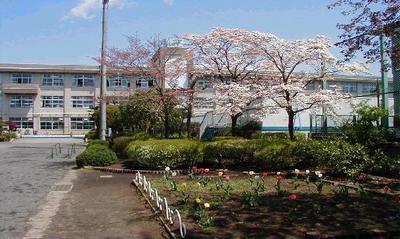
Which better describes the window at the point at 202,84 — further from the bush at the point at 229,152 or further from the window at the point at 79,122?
the window at the point at 79,122

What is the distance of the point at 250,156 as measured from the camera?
1706cm

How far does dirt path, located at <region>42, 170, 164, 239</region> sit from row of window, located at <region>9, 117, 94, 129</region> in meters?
53.8

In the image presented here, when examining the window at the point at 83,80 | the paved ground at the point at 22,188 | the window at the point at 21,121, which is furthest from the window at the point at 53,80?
the paved ground at the point at 22,188

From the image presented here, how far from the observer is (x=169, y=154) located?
17.1m

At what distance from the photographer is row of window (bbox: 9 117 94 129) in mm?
65188

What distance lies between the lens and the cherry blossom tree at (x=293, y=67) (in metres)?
22.8

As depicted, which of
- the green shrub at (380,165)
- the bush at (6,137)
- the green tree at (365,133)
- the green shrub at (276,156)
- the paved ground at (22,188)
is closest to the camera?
the paved ground at (22,188)

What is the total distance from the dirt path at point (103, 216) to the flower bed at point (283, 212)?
0.76 meters

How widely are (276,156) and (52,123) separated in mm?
54829

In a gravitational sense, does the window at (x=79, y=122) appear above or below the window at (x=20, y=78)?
below

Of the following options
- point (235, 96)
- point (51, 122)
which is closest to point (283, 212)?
point (235, 96)

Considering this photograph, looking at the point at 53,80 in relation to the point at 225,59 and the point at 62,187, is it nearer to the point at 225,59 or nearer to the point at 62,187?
the point at 225,59

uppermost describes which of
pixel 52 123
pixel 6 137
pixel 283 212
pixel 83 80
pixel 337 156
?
pixel 83 80

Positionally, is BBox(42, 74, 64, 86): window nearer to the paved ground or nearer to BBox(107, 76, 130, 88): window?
BBox(107, 76, 130, 88): window
